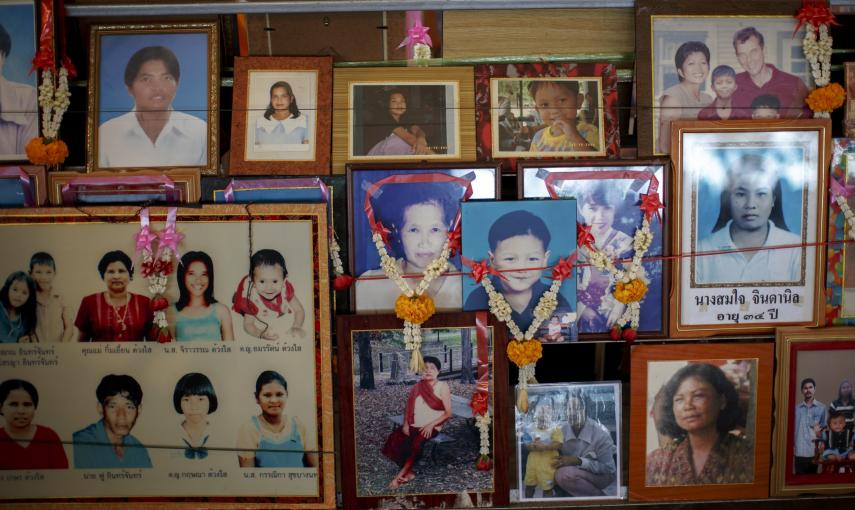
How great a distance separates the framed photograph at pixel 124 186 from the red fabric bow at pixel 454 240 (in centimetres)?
96

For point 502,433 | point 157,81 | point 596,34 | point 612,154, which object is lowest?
point 502,433

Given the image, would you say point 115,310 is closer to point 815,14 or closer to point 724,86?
point 724,86

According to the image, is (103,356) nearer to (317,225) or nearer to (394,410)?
(317,225)

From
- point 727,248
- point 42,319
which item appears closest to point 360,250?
point 42,319

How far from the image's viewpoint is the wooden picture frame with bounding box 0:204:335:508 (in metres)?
2.67

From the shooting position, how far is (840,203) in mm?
2758

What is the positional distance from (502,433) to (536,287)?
568 mm

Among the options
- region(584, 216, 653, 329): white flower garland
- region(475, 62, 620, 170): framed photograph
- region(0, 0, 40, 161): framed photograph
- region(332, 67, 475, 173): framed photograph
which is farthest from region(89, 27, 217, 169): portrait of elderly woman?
region(584, 216, 653, 329): white flower garland

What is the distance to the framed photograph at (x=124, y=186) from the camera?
2.69m

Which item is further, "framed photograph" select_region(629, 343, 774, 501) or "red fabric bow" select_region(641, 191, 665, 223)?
"framed photograph" select_region(629, 343, 774, 501)

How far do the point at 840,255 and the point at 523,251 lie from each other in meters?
1.24

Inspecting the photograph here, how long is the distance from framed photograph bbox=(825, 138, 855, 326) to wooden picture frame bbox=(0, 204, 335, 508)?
6.35 ft

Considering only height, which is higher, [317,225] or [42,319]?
[317,225]

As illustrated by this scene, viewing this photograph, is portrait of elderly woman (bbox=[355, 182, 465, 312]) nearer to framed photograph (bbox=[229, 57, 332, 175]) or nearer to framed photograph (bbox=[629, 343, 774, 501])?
framed photograph (bbox=[229, 57, 332, 175])
